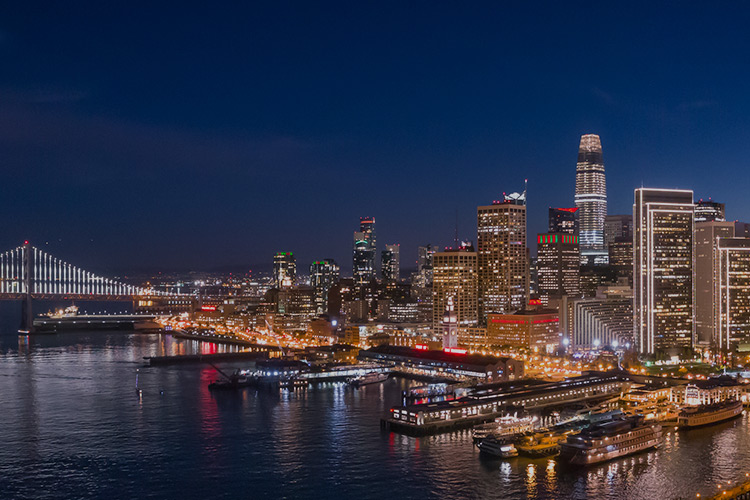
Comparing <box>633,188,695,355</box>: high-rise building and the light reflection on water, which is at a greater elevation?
<box>633,188,695,355</box>: high-rise building

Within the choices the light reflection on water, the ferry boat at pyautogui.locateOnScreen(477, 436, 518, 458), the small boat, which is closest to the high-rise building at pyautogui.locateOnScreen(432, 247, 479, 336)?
the small boat

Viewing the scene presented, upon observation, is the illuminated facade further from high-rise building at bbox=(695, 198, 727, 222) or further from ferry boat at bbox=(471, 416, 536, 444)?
ferry boat at bbox=(471, 416, 536, 444)

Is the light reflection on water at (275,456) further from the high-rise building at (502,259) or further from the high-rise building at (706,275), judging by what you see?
the high-rise building at (502,259)

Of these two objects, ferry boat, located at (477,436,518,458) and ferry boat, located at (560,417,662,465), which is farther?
ferry boat, located at (477,436,518,458)

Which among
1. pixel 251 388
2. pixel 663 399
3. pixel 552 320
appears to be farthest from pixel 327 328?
pixel 663 399

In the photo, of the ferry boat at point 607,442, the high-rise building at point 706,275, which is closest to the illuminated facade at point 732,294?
the high-rise building at point 706,275

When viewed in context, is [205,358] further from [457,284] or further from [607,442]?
[607,442]
